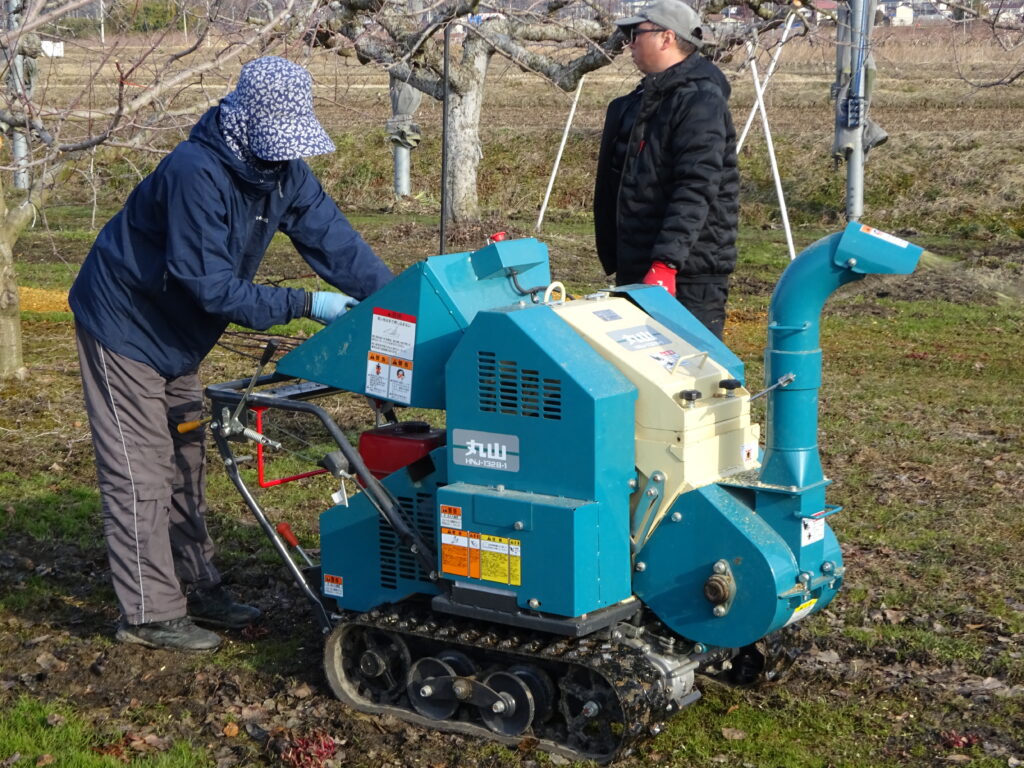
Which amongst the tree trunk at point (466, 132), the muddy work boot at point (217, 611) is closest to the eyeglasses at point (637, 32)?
the muddy work boot at point (217, 611)

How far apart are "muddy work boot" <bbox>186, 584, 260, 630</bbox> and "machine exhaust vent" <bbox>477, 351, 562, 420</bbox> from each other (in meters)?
1.91

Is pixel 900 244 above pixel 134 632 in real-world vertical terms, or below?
above

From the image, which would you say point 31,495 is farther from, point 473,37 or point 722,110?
point 473,37

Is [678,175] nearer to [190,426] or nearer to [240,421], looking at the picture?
[240,421]

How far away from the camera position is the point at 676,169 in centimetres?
536

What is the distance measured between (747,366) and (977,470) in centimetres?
304

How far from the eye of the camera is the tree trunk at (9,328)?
380 inches

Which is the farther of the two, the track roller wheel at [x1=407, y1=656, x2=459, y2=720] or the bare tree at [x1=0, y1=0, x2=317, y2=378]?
the bare tree at [x1=0, y1=0, x2=317, y2=378]

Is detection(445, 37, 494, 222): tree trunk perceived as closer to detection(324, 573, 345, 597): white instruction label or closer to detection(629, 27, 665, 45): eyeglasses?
detection(629, 27, 665, 45): eyeglasses

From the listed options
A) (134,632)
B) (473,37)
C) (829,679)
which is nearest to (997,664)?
(829,679)

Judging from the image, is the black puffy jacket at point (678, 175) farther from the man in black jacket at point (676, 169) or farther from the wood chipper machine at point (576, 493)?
the wood chipper machine at point (576, 493)

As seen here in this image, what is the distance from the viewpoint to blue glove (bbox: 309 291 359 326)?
4516 mm

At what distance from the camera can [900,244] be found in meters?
3.87

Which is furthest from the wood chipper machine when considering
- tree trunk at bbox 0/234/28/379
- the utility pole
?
the utility pole
